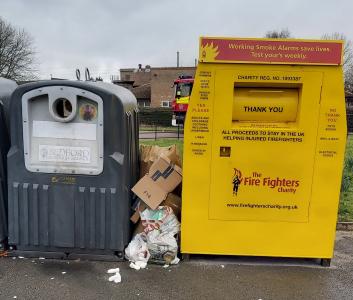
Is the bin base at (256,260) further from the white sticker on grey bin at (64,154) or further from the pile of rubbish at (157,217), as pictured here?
the white sticker on grey bin at (64,154)

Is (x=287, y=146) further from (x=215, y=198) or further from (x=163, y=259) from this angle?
(x=163, y=259)

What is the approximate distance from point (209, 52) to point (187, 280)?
6.02ft

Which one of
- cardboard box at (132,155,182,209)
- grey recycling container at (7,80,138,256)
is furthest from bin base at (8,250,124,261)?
cardboard box at (132,155,182,209)

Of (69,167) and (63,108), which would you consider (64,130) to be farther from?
(69,167)

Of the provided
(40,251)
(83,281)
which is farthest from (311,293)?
(40,251)

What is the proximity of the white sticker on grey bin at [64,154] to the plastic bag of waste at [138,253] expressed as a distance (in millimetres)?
853

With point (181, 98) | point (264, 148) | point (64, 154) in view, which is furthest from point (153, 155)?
point (181, 98)

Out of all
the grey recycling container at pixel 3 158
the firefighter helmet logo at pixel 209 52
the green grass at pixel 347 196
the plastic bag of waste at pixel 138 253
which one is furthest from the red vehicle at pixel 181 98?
the firefighter helmet logo at pixel 209 52

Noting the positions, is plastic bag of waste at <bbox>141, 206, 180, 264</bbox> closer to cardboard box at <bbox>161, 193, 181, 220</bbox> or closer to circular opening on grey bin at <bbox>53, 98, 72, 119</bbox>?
cardboard box at <bbox>161, 193, 181, 220</bbox>

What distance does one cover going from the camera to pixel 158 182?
3404 mm

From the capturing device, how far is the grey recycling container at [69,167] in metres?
3.10

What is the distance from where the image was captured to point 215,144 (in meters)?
3.07

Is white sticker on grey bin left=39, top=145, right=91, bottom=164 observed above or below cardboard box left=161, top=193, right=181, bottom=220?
above

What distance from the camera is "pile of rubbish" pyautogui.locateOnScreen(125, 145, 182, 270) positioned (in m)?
3.26
